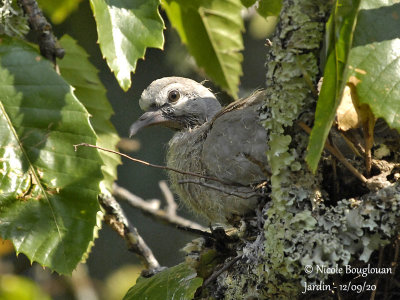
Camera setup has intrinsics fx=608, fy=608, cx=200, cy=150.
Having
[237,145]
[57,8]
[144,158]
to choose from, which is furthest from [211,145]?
[144,158]

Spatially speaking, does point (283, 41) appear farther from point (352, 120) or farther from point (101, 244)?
point (101, 244)

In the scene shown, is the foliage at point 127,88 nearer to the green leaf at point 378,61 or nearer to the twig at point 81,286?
the green leaf at point 378,61

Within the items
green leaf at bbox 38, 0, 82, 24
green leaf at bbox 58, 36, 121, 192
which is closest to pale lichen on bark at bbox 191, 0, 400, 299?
green leaf at bbox 58, 36, 121, 192

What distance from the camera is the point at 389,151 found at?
6.44 feet

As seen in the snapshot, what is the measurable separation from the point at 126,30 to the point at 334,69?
32.7 inches

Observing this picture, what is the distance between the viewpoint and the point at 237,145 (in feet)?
7.27

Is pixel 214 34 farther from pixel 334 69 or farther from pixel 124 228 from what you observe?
pixel 334 69

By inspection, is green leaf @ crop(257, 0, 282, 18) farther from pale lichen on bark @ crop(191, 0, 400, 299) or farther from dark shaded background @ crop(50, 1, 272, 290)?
dark shaded background @ crop(50, 1, 272, 290)

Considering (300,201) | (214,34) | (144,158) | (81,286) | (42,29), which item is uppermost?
(42,29)

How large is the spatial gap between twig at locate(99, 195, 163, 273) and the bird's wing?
1.77ft

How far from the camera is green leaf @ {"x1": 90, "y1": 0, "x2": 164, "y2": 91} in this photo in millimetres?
1977

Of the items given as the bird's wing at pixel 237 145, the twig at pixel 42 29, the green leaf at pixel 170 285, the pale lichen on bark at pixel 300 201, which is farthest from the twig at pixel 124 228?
the pale lichen on bark at pixel 300 201

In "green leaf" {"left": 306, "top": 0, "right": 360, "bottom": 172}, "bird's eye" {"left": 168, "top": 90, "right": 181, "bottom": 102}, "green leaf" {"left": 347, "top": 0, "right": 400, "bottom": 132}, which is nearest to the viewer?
"green leaf" {"left": 306, "top": 0, "right": 360, "bottom": 172}

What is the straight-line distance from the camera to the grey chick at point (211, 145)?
216cm
